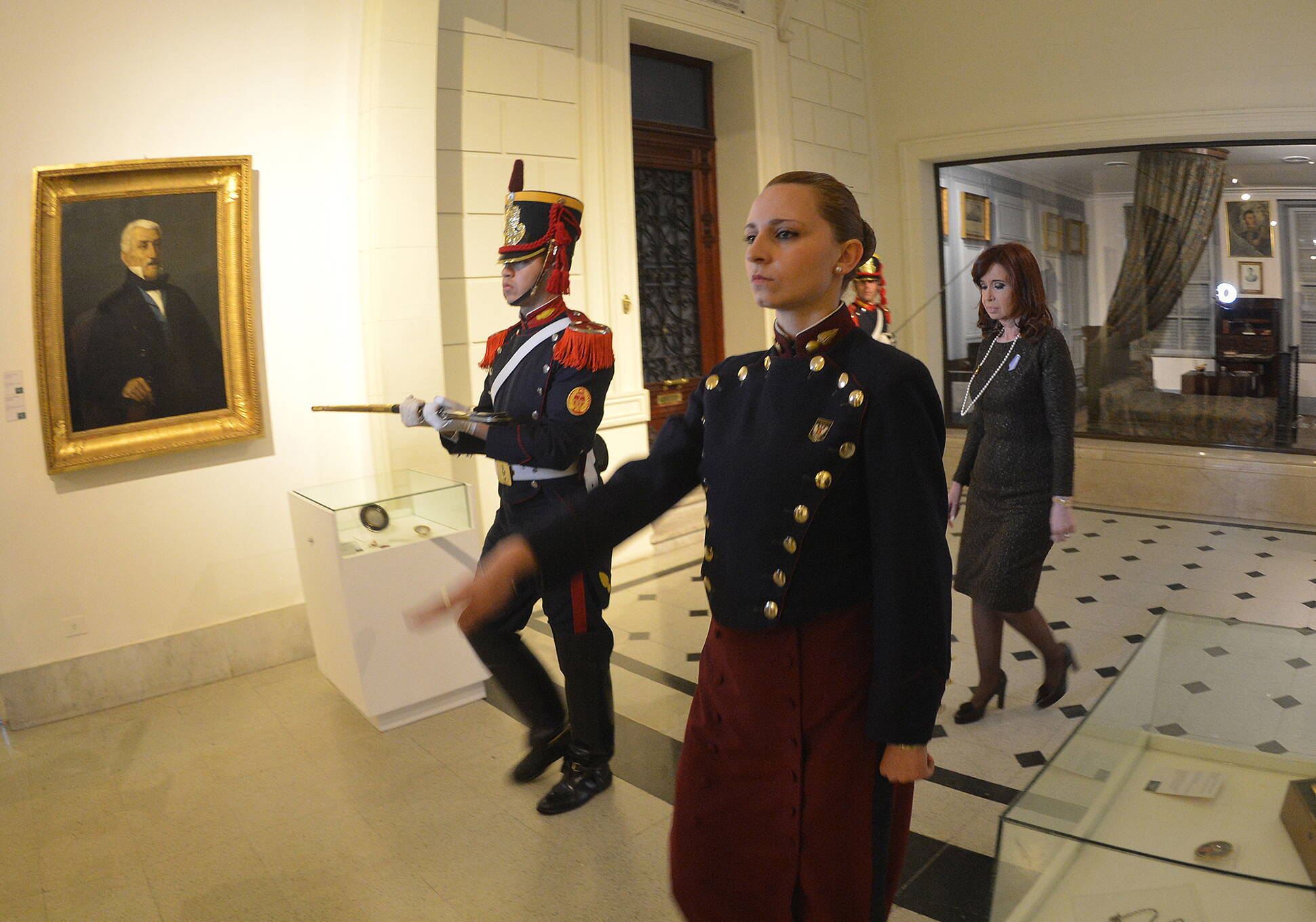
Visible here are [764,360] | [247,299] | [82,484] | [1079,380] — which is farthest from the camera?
[1079,380]

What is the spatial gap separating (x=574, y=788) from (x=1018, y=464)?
190 centimetres

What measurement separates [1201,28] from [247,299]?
695 centimetres

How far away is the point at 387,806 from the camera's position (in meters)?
3.08

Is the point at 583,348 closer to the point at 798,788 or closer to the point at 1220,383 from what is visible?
the point at 798,788

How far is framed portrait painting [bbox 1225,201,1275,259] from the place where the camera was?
6.80m

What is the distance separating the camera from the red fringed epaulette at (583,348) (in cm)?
284

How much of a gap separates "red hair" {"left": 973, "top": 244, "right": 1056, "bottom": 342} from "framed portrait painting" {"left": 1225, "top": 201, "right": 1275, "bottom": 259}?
4971 mm

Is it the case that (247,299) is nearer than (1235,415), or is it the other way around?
(247,299)

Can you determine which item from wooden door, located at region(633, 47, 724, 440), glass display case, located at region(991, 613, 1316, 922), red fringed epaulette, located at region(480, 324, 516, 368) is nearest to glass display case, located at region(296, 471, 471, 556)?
red fringed epaulette, located at region(480, 324, 516, 368)

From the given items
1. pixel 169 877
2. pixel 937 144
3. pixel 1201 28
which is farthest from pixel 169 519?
pixel 1201 28

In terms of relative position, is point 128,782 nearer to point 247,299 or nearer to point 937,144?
point 247,299

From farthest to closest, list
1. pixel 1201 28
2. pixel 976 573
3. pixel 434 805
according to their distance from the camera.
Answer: pixel 1201 28, pixel 976 573, pixel 434 805

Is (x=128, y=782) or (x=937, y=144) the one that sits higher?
(x=937, y=144)

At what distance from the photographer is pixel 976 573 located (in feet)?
10.9
